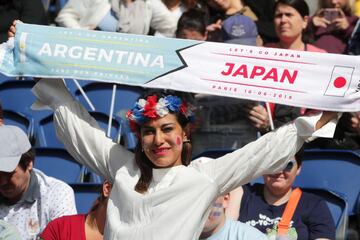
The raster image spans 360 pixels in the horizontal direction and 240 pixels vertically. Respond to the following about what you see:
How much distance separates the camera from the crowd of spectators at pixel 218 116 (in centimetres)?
502

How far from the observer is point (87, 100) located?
298 inches

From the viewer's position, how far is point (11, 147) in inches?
200

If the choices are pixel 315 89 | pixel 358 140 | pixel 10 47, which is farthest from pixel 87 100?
pixel 315 89

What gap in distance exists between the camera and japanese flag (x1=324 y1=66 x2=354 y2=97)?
420cm

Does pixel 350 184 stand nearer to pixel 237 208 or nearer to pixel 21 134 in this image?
pixel 237 208

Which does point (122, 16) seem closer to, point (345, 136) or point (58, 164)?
point (58, 164)

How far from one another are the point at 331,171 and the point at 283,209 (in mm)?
933

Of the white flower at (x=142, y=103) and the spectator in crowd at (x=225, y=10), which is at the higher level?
the spectator in crowd at (x=225, y=10)

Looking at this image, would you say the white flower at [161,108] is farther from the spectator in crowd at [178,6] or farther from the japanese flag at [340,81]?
the spectator in crowd at [178,6]

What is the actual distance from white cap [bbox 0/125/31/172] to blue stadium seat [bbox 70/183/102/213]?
1.07 metres

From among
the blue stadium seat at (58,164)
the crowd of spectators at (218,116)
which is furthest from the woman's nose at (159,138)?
the blue stadium seat at (58,164)

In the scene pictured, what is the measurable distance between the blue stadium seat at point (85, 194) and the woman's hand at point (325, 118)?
7.51ft

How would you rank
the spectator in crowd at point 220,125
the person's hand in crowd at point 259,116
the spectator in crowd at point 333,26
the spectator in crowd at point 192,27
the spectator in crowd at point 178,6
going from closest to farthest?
the person's hand in crowd at point 259,116
the spectator in crowd at point 220,125
the spectator in crowd at point 192,27
the spectator in crowd at point 333,26
the spectator in crowd at point 178,6

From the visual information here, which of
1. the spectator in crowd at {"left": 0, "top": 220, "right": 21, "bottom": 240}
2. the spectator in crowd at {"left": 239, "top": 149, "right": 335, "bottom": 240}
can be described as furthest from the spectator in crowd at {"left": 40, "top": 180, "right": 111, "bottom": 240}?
the spectator in crowd at {"left": 239, "top": 149, "right": 335, "bottom": 240}
